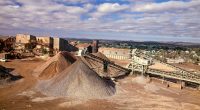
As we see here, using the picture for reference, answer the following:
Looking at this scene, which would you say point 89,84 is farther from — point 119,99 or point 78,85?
point 119,99

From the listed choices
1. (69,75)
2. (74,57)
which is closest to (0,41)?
(74,57)

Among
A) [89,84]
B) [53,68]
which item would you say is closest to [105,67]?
[53,68]

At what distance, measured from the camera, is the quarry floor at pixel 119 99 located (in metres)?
22.8

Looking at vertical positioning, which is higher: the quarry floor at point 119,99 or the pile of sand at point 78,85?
the pile of sand at point 78,85

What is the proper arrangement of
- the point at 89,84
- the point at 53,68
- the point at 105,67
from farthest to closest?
the point at 105,67 < the point at 53,68 < the point at 89,84

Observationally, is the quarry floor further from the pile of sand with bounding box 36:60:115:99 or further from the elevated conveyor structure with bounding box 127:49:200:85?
the elevated conveyor structure with bounding box 127:49:200:85

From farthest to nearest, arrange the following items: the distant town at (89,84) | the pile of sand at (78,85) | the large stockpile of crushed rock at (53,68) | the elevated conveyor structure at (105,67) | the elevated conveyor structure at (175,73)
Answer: the elevated conveyor structure at (105,67)
the large stockpile of crushed rock at (53,68)
the elevated conveyor structure at (175,73)
the pile of sand at (78,85)
the distant town at (89,84)

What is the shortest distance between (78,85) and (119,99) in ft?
15.1

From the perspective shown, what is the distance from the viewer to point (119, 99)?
25.7m

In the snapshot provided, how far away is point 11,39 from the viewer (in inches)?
2462

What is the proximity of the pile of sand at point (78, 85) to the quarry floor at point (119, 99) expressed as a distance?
0.98m

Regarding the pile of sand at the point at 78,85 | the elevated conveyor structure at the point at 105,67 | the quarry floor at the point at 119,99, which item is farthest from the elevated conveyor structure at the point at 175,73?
the pile of sand at the point at 78,85

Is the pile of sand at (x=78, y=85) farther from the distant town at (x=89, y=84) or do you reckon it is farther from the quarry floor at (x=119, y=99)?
the quarry floor at (x=119, y=99)

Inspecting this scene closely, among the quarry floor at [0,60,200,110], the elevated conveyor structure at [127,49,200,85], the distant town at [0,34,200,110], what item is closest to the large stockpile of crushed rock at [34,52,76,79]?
the distant town at [0,34,200,110]
